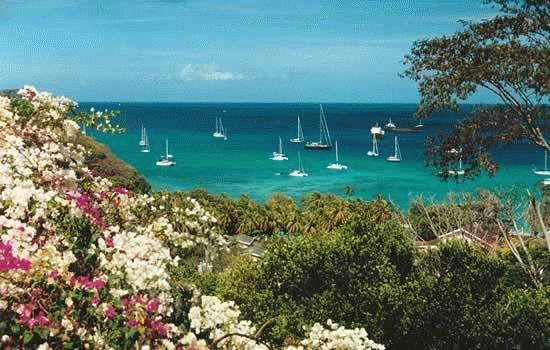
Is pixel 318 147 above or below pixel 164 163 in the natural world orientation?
above

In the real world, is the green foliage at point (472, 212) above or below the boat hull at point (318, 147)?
above

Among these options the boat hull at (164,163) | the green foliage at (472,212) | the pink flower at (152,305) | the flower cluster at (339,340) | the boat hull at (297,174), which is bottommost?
the boat hull at (297,174)

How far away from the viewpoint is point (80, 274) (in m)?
3.78

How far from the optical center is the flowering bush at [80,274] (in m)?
3.14

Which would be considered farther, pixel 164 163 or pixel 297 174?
pixel 164 163

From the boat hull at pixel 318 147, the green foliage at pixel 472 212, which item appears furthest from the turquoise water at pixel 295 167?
the green foliage at pixel 472 212

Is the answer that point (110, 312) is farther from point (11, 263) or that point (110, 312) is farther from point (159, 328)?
point (11, 263)

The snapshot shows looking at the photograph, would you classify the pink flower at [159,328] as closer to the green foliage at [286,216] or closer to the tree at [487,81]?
the tree at [487,81]

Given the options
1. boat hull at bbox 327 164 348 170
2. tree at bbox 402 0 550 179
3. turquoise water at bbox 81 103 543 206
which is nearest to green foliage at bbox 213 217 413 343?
tree at bbox 402 0 550 179

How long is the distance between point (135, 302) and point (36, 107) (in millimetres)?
4356

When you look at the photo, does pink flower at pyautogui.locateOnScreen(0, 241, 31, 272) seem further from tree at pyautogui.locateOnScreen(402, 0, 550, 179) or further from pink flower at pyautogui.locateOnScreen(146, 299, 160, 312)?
tree at pyautogui.locateOnScreen(402, 0, 550, 179)

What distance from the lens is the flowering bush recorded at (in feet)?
10.3

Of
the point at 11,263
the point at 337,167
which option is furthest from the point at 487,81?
the point at 337,167

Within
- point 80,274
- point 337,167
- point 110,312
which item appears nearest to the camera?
point 110,312
